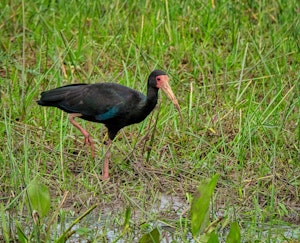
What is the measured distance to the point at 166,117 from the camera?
8.27 m

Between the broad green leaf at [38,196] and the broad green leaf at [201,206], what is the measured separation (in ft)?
2.57

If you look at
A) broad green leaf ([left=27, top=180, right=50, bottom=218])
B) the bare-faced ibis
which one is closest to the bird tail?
the bare-faced ibis

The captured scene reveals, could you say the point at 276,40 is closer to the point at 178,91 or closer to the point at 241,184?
the point at 178,91

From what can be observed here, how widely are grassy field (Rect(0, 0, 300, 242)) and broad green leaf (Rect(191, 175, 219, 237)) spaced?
50 cm

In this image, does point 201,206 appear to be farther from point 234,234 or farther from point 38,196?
point 38,196

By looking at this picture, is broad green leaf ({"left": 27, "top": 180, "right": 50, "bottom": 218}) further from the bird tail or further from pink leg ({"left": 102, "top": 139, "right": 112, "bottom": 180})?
the bird tail

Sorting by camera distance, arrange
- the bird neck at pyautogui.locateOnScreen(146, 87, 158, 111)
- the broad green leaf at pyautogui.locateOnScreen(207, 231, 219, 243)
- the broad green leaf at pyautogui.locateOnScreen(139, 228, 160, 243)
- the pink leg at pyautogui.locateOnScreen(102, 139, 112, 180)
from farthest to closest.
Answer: the bird neck at pyautogui.locateOnScreen(146, 87, 158, 111), the pink leg at pyautogui.locateOnScreen(102, 139, 112, 180), the broad green leaf at pyautogui.locateOnScreen(139, 228, 160, 243), the broad green leaf at pyautogui.locateOnScreen(207, 231, 219, 243)

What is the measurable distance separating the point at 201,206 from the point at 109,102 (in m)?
1.98

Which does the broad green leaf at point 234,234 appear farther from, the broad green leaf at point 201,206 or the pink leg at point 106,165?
the pink leg at point 106,165

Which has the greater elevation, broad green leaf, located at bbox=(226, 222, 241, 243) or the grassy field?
broad green leaf, located at bbox=(226, 222, 241, 243)

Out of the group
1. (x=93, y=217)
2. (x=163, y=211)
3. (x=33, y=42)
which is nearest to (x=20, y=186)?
(x=93, y=217)

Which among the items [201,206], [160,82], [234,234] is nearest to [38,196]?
[201,206]

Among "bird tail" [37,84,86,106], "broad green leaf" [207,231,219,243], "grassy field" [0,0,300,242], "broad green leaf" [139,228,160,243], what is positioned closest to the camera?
"broad green leaf" [207,231,219,243]

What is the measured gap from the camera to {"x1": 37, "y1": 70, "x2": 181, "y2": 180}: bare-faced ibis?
745 cm
